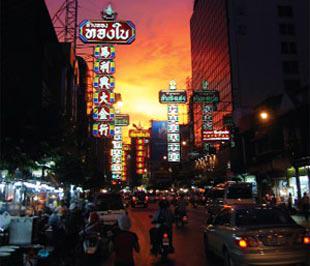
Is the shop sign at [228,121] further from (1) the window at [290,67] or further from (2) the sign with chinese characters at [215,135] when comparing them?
(1) the window at [290,67]

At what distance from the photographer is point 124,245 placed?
750cm

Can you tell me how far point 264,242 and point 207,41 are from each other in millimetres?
86338

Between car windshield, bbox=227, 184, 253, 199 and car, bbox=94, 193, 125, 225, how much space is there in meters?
7.25

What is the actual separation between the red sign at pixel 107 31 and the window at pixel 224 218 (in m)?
22.0

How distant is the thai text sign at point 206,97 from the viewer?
1457 inches

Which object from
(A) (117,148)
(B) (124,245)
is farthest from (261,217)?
(A) (117,148)

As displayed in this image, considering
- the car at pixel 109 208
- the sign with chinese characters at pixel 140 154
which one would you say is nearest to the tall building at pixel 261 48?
the car at pixel 109 208

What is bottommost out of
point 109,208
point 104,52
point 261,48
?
point 109,208

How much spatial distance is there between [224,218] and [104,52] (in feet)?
79.6

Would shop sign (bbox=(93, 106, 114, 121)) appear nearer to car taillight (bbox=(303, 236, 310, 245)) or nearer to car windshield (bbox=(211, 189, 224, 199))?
car windshield (bbox=(211, 189, 224, 199))

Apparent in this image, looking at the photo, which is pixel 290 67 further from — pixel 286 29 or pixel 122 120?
pixel 122 120

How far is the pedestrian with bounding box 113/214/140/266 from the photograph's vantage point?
7.45m

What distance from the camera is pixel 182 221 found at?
25.6 metres

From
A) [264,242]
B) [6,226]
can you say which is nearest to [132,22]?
[6,226]
